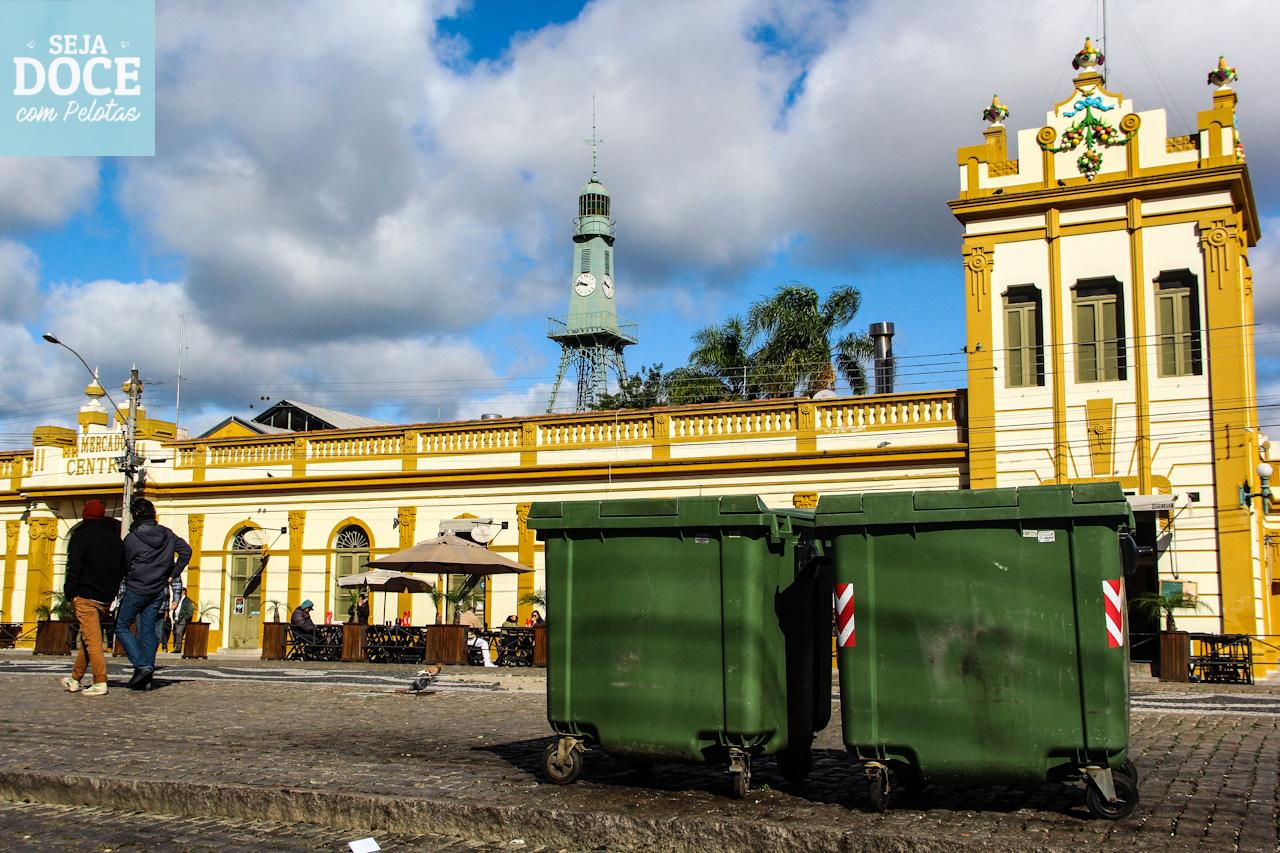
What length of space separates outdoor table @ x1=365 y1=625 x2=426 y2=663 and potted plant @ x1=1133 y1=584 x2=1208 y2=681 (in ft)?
38.2

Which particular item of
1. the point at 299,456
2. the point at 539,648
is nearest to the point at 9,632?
the point at 299,456

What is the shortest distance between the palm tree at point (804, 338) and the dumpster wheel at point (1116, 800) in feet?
81.7

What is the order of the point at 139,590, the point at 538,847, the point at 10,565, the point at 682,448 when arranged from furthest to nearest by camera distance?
the point at 10,565, the point at 682,448, the point at 139,590, the point at 538,847

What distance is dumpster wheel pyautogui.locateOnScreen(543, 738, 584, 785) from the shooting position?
629 centimetres

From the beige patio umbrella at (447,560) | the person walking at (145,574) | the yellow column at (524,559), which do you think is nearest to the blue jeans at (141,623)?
the person walking at (145,574)

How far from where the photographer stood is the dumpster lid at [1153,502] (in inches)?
725

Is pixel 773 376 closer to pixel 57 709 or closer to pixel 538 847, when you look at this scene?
pixel 57 709

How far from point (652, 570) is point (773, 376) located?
82.2 feet

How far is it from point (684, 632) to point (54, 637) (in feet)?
59.5

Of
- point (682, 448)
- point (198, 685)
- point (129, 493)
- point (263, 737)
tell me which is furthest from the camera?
point (129, 493)

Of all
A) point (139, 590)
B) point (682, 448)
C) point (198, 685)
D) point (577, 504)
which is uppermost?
point (682, 448)

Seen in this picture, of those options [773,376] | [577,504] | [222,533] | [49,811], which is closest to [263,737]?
[49,811]

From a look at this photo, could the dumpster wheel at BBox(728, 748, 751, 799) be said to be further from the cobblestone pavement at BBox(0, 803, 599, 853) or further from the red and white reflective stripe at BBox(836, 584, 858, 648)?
the cobblestone pavement at BBox(0, 803, 599, 853)

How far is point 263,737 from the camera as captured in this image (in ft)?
26.6
